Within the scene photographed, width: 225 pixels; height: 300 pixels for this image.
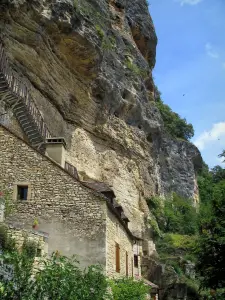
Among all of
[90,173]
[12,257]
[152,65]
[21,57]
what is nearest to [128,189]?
[90,173]

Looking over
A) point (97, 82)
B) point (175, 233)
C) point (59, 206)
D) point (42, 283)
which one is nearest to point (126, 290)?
point (59, 206)

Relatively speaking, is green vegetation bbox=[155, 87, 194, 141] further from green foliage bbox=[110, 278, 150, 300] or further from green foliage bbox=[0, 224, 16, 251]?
green foliage bbox=[0, 224, 16, 251]

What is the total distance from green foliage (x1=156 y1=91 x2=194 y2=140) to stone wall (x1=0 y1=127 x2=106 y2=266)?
121 feet

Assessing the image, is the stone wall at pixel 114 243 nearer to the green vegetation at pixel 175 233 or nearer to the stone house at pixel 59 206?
the stone house at pixel 59 206

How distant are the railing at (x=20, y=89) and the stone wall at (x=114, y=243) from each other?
627cm

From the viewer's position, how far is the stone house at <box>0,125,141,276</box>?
13.1 meters

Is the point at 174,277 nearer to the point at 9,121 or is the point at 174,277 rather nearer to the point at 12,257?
the point at 9,121

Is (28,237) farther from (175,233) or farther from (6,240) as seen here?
(175,233)

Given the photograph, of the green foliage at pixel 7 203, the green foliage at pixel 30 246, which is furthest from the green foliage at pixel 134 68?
the green foliage at pixel 30 246

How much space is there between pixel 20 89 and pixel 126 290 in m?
11.2

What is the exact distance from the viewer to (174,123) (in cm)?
5212

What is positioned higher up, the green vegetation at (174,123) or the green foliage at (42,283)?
the green vegetation at (174,123)

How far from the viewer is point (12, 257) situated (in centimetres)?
803

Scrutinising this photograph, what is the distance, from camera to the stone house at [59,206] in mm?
13125
